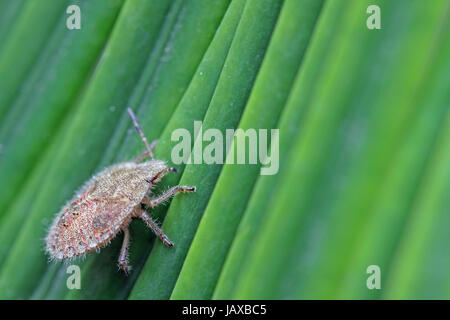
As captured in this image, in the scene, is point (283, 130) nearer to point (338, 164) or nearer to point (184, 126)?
point (338, 164)

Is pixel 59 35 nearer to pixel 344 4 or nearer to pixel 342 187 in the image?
pixel 344 4

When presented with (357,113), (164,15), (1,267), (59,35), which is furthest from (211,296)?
(59,35)

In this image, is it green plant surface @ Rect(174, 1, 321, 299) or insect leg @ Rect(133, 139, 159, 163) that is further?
insect leg @ Rect(133, 139, 159, 163)

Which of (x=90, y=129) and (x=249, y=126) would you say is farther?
(x=90, y=129)

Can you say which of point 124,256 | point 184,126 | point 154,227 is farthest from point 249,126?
point 124,256

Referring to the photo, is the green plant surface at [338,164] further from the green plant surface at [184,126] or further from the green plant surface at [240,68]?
the green plant surface at [184,126]

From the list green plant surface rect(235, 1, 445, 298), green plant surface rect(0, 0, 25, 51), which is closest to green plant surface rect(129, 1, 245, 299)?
green plant surface rect(235, 1, 445, 298)

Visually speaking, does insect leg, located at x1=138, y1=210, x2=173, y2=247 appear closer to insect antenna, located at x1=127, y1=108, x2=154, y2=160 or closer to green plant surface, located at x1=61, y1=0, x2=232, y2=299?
green plant surface, located at x1=61, y1=0, x2=232, y2=299
